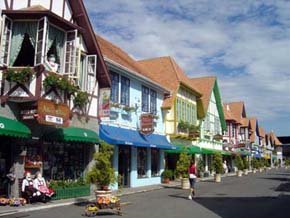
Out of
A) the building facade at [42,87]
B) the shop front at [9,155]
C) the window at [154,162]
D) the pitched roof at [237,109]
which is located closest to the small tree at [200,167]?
the window at [154,162]

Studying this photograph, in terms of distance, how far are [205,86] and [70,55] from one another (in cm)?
3114

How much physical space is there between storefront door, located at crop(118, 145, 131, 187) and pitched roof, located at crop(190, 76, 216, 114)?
61.8 ft

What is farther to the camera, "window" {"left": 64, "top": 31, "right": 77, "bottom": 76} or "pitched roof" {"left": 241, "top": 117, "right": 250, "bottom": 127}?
"pitched roof" {"left": 241, "top": 117, "right": 250, "bottom": 127}

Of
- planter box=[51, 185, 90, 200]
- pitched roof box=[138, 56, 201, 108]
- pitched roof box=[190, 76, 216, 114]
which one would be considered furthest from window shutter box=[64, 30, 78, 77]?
pitched roof box=[190, 76, 216, 114]

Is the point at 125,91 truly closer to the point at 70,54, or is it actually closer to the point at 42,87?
the point at 70,54

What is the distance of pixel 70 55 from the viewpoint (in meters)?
18.8

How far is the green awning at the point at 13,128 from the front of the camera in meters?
15.3

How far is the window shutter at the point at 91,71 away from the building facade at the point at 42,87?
108 centimetres

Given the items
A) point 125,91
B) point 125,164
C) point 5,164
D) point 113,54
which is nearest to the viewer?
point 5,164

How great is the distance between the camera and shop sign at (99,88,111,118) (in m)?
22.2

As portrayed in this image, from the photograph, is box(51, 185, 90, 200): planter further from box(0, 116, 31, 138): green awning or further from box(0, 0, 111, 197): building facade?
box(0, 116, 31, 138): green awning

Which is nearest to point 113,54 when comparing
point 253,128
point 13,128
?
point 13,128

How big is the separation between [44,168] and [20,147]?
2.14 m

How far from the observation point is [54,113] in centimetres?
1706
